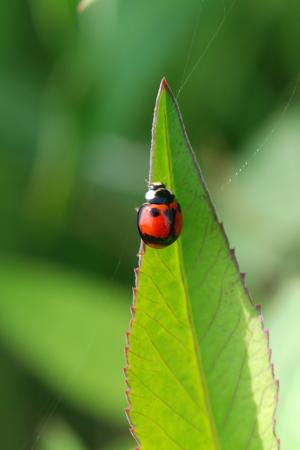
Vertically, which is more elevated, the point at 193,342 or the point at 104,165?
the point at 104,165

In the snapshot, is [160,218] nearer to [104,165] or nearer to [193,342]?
[193,342]

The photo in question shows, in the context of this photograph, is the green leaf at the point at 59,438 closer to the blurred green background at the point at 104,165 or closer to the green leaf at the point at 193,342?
the blurred green background at the point at 104,165

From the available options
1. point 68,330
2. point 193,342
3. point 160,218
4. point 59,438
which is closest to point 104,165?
point 68,330

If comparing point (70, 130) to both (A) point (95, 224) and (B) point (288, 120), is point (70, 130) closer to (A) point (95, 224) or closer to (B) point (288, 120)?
(A) point (95, 224)

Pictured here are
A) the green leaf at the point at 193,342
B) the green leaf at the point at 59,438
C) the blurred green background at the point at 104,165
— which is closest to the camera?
the green leaf at the point at 193,342

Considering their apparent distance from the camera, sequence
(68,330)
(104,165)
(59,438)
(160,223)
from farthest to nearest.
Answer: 1. (104,165)
2. (68,330)
3. (59,438)
4. (160,223)

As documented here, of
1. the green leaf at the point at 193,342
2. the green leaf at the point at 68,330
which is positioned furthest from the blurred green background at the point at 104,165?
the green leaf at the point at 193,342
